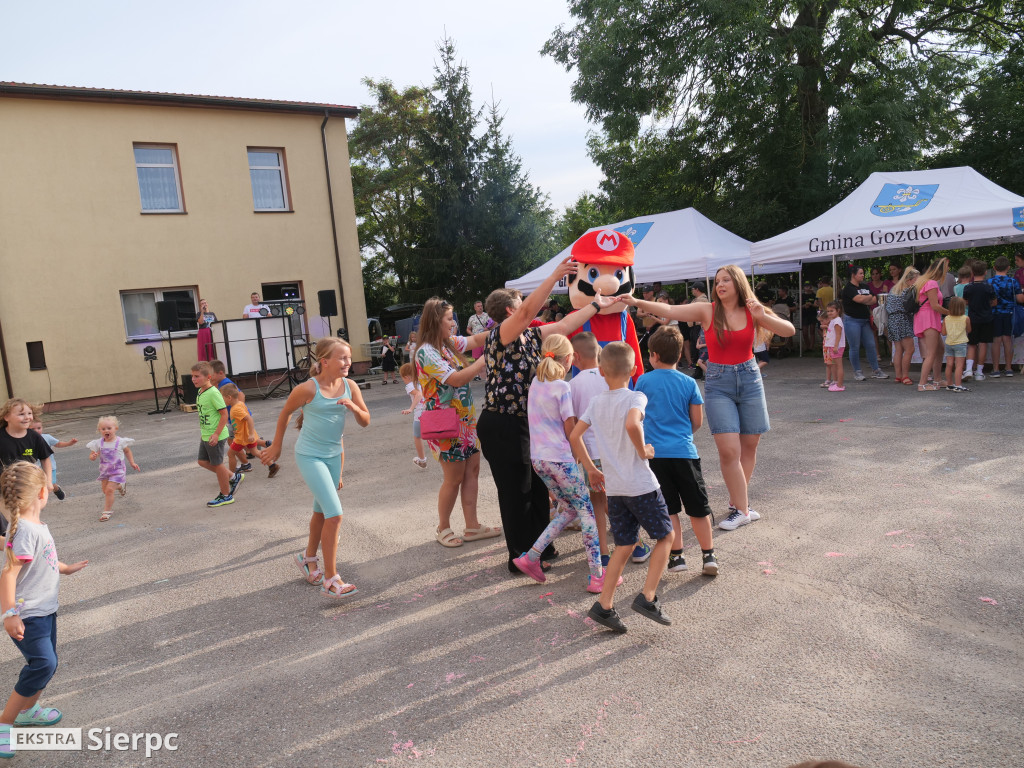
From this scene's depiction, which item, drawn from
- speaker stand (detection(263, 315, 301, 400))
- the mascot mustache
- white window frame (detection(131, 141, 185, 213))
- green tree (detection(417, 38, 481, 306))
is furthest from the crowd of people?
green tree (detection(417, 38, 481, 306))

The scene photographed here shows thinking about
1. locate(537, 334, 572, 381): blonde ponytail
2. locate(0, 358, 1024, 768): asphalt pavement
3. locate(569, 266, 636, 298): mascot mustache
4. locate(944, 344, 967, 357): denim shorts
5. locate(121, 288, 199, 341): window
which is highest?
locate(121, 288, 199, 341): window

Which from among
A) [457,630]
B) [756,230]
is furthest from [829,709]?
[756,230]

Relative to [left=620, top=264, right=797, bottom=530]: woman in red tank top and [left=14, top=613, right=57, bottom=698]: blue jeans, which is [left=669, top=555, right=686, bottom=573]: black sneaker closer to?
[left=620, top=264, right=797, bottom=530]: woman in red tank top

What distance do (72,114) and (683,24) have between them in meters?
15.0

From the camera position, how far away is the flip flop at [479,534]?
5570 mm

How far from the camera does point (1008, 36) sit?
60.4 feet

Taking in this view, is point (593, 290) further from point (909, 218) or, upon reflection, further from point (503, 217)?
point (503, 217)

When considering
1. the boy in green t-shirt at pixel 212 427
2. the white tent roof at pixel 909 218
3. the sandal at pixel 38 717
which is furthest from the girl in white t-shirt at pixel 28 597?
the white tent roof at pixel 909 218

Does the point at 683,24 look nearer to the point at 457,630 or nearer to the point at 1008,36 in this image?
the point at 1008,36

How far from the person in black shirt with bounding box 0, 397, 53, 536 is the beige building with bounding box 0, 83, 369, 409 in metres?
11.5

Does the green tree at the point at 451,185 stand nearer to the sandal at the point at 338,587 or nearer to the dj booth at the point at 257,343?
the dj booth at the point at 257,343

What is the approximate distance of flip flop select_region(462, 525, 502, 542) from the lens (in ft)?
18.3

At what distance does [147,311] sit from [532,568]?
17.6 meters

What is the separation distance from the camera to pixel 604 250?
16.4 feet
